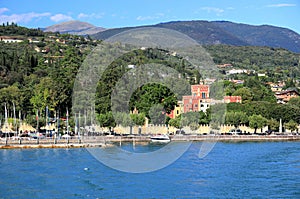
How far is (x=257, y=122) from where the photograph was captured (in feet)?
135

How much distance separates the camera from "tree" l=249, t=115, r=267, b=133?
41.1 m

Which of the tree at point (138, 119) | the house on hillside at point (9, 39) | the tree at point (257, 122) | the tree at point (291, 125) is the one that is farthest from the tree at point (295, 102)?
the house on hillside at point (9, 39)

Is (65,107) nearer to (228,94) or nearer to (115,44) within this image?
(115,44)

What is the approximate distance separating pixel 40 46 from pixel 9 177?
4811 centimetres

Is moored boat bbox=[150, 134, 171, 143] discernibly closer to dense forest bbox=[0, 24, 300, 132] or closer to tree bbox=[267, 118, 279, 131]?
dense forest bbox=[0, 24, 300, 132]

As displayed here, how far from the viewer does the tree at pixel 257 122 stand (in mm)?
41094

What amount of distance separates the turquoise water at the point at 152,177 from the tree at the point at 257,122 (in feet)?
44.2

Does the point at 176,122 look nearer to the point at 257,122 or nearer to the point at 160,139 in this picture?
the point at 160,139

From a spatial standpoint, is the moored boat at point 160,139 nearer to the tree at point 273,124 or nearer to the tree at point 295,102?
the tree at point 273,124

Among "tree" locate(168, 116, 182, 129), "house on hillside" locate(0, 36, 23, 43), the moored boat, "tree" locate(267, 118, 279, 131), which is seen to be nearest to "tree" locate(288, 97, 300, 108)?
"tree" locate(267, 118, 279, 131)

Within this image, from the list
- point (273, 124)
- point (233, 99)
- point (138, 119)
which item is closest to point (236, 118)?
point (273, 124)

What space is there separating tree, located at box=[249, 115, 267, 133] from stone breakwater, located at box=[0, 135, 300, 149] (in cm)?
233

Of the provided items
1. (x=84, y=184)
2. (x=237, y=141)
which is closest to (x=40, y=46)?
(x=237, y=141)

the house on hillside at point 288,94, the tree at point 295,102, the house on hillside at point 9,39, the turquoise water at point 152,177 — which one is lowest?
the turquoise water at point 152,177
